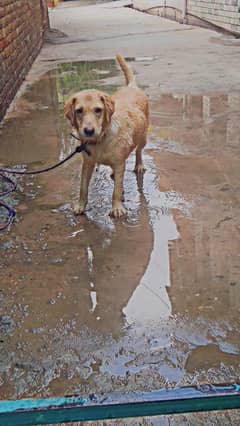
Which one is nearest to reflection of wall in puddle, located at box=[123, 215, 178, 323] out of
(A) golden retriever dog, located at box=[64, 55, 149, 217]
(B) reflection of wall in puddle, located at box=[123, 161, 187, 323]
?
(B) reflection of wall in puddle, located at box=[123, 161, 187, 323]

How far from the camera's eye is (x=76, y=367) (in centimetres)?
223

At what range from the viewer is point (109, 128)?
343 centimetres

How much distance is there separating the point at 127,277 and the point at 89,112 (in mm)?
1037

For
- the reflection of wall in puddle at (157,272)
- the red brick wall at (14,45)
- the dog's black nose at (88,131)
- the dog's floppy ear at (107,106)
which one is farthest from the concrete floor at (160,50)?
the dog's black nose at (88,131)

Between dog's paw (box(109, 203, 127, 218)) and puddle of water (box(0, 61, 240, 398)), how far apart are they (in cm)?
6

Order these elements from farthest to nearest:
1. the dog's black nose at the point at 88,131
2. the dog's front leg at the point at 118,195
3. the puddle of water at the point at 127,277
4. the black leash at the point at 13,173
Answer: the dog's front leg at the point at 118,195, the black leash at the point at 13,173, the dog's black nose at the point at 88,131, the puddle of water at the point at 127,277

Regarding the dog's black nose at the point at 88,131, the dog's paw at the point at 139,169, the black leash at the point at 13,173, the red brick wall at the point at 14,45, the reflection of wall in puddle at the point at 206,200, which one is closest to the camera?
the reflection of wall in puddle at the point at 206,200

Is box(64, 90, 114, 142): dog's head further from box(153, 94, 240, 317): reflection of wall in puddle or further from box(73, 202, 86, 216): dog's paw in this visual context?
box(153, 94, 240, 317): reflection of wall in puddle

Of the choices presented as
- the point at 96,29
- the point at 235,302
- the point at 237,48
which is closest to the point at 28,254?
the point at 235,302

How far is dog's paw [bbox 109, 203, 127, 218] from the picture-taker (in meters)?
3.63

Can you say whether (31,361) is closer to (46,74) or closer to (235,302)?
(235,302)

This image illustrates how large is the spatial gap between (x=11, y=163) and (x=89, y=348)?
2.83m

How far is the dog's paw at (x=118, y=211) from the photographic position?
11.9 ft

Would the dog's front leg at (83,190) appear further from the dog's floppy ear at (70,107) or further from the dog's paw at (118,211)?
the dog's floppy ear at (70,107)
